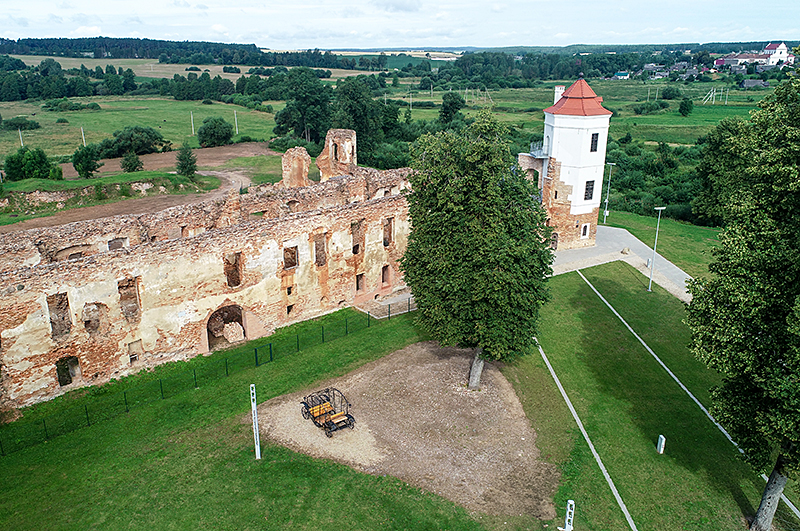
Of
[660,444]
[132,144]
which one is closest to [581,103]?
[660,444]

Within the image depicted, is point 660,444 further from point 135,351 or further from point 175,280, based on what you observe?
point 135,351

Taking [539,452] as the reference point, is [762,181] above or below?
above

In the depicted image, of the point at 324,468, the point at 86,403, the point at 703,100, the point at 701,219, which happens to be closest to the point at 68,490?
the point at 86,403

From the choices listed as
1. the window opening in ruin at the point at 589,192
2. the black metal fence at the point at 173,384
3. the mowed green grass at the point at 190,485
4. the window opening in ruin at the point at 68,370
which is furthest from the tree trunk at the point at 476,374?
the window opening in ruin at the point at 589,192

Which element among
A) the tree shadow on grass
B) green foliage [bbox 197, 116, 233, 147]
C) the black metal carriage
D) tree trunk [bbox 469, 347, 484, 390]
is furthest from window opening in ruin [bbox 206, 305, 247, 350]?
green foliage [bbox 197, 116, 233, 147]

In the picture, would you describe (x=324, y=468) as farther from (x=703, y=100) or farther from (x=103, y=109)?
(x=703, y=100)

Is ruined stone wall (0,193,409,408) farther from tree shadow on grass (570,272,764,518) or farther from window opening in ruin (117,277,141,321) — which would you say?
tree shadow on grass (570,272,764,518)

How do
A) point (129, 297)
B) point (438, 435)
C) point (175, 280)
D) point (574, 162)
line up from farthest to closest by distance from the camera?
point (574, 162)
point (129, 297)
point (175, 280)
point (438, 435)
